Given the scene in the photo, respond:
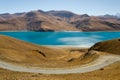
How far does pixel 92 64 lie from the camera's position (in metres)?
61.1

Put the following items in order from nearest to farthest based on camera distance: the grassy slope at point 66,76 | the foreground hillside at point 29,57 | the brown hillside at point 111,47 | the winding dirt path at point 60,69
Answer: the grassy slope at point 66,76 < the winding dirt path at point 60,69 < the foreground hillside at point 29,57 < the brown hillside at point 111,47

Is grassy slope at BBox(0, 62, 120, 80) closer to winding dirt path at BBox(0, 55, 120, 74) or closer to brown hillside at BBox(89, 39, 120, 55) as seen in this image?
winding dirt path at BBox(0, 55, 120, 74)

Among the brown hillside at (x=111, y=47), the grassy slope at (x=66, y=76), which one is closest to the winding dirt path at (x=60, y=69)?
the grassy slope at (x=66, y=76)

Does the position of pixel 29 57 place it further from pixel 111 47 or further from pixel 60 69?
pixel 60 69

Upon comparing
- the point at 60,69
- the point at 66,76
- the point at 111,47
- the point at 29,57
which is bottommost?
the point at 29,57

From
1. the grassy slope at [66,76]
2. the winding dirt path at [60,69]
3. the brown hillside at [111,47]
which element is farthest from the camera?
the brown hillside at [111,47]

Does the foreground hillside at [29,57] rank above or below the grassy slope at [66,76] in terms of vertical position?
below

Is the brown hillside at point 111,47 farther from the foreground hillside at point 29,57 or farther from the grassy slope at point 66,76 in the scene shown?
the grassy slope at point 66,76

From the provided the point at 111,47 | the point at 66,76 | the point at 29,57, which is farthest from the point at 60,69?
the point at 111,47

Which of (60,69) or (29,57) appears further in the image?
(29,57)

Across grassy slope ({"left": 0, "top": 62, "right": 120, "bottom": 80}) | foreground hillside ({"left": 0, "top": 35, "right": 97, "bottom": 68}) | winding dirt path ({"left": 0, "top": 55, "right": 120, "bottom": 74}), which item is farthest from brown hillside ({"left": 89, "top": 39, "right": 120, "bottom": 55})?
grassy slope ({"left": 0, "top": 62, "right": 120, "bottom": 80})

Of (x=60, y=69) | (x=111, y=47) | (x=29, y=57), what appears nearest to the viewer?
(x=60, y=69)

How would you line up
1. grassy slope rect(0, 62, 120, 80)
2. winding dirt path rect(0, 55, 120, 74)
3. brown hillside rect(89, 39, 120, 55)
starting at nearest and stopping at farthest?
grassy slope rect(0, 62, 120, 80) → winding dirt path rect(0, 55, 120, 74) → brown hillside rect(89, 39, 120, 55)

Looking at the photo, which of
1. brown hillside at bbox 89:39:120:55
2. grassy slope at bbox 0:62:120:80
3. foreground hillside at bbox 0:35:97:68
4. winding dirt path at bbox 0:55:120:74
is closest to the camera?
grassy slope at bbox 0:62:120:80
